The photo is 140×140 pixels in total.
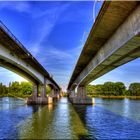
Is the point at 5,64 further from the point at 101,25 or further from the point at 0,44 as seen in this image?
the point at 101,25

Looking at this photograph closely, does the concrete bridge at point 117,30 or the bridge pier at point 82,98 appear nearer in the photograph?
the concrete bridge at point 117,30

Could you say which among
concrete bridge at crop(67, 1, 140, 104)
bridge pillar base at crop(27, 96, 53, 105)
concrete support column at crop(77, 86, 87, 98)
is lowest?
bridge pillar base at crop(27, 96, 53, 105)

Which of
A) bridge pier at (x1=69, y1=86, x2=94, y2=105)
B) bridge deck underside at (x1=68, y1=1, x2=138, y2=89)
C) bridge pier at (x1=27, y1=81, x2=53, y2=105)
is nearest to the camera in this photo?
bridge deck underside at (x1=68, y1=1, x2=138, y2=89)

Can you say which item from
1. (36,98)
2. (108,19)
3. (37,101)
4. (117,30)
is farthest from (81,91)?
(108,19)

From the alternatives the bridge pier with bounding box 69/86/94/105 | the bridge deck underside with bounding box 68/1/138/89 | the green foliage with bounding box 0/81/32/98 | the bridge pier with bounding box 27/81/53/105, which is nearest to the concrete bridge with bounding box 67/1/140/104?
the bridge deck underside with bounding box 68/1/138/89

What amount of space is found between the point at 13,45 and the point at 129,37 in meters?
20.3

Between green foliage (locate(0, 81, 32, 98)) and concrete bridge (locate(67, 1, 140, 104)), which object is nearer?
concrete bridge (locate(67, 1, 140, 104))

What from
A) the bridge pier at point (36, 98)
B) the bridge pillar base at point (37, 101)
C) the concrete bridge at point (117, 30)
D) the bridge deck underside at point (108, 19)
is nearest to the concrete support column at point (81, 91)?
the bridge pier at point (36, 98)

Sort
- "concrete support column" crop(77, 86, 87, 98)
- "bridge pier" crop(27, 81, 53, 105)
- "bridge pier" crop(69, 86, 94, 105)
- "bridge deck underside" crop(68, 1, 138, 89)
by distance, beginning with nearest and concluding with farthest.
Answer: "bridge deck underside" crop(68, 1, 138, 89), "bridge pier" crop(69, 86, 94, 105), "concrete support column" crop(77, 86, 87, 98), "bridge pier" crop(27, 81, 53, 105)

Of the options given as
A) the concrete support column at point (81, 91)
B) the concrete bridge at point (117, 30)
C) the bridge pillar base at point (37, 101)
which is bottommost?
the bridge pillar base at point (37, 101)

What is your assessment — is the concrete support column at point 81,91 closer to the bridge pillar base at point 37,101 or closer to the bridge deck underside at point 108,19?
the bridge pillar base at point 37,101

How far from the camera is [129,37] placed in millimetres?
13359

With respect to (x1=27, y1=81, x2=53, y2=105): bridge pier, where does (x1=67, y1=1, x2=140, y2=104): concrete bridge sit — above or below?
above

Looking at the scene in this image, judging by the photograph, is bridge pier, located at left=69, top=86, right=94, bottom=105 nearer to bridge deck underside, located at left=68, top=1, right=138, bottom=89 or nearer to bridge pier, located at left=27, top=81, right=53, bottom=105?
bridge pier, located at left=27, top=81, right=53, bottom=105
